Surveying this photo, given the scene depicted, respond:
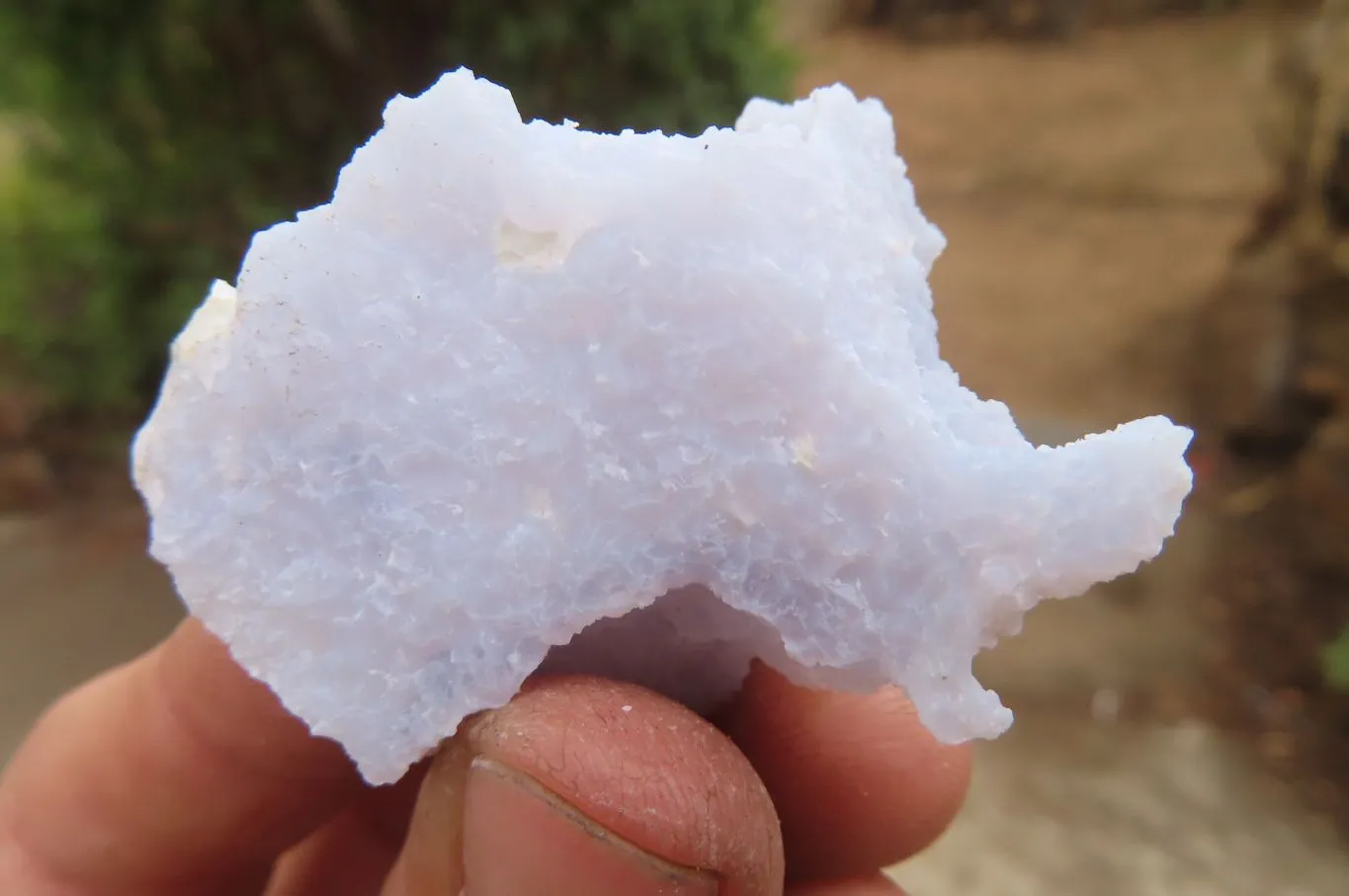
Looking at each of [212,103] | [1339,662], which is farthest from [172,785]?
[1339,662]

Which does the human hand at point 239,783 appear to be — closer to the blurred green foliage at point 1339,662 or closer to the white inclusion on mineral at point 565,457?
the white inclusion on mineral at point 565,457

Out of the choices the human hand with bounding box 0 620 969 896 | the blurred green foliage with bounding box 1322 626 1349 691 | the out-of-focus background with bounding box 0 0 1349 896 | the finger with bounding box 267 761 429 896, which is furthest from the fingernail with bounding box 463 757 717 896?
the blurred green foliage with bounding box 1322 626 1349 691

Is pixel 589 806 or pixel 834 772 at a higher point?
pixel 589 806

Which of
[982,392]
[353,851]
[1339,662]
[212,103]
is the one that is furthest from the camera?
[982,392]

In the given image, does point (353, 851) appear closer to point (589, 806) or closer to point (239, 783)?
point (239, 783)

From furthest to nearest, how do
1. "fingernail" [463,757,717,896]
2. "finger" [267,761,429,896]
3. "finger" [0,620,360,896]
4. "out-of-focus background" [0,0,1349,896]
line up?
"out-of-focus background" [0,0,1349,896], "finger" [267,761,429,896], "finger" [0,620,360,896], "fingernail" [463,757,717,896]

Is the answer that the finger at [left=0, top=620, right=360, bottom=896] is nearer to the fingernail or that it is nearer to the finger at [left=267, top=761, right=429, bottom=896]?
the finger at [left=267, top=761, right=429, bottom=896]
